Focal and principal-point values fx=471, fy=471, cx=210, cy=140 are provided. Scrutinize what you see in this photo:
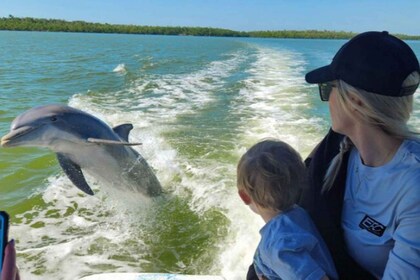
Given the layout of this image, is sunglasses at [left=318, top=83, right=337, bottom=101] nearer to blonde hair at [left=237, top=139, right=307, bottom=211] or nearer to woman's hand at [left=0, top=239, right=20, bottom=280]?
blonde hair at [left=237, top=139, right=307, bottom=211]

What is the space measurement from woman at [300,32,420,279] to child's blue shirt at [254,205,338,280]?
Answer: 0.49 feet

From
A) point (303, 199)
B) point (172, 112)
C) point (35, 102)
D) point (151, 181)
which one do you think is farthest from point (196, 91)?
point (303, 199)

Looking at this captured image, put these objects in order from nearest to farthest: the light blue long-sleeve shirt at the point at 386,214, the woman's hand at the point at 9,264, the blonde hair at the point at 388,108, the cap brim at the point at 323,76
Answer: the woman's hand at the point at 9,264
the light blue long-sleeve shirt at the point at 386,214
the blonde hair at the point at 388,108
the cap brim at the point at 323,76

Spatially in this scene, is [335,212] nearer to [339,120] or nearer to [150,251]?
[339,120]

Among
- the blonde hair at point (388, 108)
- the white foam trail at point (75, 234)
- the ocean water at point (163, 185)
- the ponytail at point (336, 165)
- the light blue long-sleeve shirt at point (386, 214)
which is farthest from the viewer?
the ocean water at point (163, 185)

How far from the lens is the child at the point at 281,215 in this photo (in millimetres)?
1935

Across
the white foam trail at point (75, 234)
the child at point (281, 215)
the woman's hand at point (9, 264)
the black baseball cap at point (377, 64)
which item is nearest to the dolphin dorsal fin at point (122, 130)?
the white foam trail at point (75, 234)

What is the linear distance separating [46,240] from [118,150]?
1268 millimetres

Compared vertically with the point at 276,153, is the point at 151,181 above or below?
below

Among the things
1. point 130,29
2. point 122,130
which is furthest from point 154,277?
point 130,29

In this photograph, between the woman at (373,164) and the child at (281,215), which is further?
the child at (281,215)

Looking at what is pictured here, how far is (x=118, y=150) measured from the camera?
4707 millimetres

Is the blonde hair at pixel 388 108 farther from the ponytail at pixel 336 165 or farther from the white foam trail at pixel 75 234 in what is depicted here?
the white foam trail at pixel 75 234

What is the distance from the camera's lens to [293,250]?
6.33 feet
